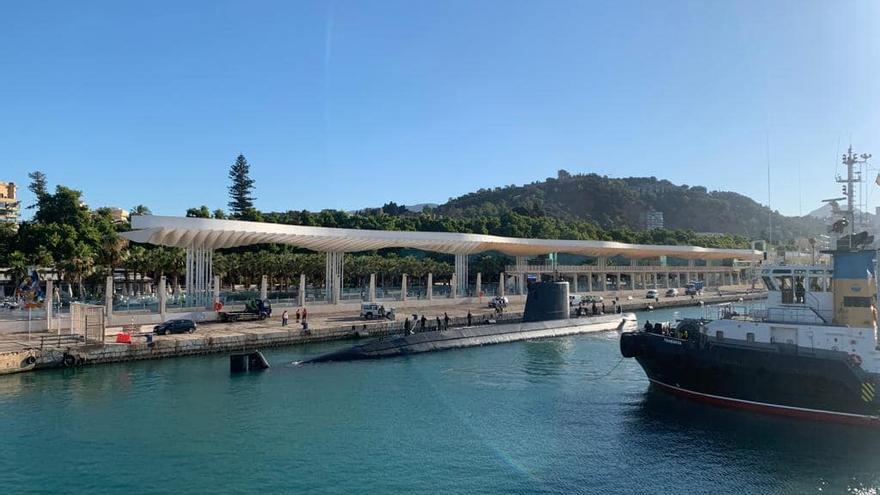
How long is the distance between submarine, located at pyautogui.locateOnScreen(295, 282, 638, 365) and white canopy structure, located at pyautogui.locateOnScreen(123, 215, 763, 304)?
1387 cm

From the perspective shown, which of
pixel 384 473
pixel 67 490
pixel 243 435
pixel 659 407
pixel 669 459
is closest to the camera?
pixel 67 490

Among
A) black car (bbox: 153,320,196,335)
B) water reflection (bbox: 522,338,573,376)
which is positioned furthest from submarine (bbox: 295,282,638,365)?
black car (bbox: 153,320,196,335)

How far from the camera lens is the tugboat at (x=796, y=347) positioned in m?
23.3

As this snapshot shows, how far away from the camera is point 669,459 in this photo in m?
20.4

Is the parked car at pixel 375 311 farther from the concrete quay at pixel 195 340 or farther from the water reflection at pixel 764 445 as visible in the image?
the water reflection at pixel 764 445

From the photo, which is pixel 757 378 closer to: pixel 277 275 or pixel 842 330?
pixel 842 330

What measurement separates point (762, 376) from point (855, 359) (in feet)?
10.4

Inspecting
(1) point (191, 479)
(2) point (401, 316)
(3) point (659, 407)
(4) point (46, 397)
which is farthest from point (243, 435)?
(2) point (401, 316)

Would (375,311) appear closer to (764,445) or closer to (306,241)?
(306,241)

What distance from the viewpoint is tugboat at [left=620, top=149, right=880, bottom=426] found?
23.3 meters

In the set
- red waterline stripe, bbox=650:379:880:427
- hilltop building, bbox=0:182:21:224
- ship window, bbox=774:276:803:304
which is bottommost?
red waterline stripe, bbox=650:379:880:427

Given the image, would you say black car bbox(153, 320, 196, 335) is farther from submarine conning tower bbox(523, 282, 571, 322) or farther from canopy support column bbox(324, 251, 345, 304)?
submarine conning tower bbox(523, 282, 571, 322)

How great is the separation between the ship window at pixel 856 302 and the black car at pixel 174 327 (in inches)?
1417

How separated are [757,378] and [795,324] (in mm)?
2774
